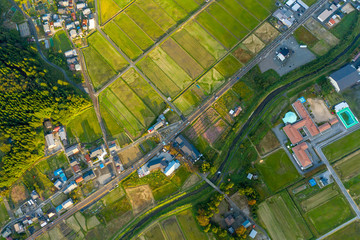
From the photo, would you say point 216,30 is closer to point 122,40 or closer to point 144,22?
point 144,22

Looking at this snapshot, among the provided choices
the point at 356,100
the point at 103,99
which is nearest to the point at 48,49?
the point at 103,99

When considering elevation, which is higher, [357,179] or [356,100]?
[356,100]

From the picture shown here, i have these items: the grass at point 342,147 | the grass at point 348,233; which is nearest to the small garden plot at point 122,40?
the grass at point 342,147

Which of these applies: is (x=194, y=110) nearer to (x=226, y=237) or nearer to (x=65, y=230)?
(x=226, y=237)

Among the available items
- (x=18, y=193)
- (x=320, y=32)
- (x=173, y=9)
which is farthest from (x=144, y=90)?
(x=320, y=32)

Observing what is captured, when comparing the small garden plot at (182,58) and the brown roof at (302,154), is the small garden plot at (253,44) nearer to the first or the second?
the small garden plot at (182,58)
